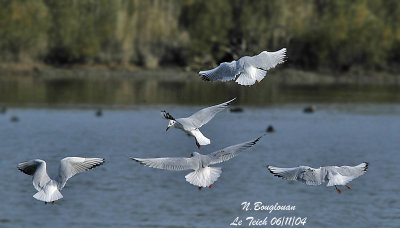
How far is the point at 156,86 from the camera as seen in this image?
67625mm

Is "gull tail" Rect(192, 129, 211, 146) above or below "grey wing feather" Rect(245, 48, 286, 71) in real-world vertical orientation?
below

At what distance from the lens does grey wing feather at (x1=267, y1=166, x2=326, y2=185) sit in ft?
47.5

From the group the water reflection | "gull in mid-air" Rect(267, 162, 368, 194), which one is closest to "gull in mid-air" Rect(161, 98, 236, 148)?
"gull in mid-air" Rect(267, 162, 368, 194)

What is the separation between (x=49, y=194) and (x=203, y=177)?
7.56 ft

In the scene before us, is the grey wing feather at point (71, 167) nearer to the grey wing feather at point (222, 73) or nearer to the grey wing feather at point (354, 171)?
the grey wing feather at point (222, 73)

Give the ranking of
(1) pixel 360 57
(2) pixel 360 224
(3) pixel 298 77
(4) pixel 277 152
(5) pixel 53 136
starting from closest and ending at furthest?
(2) pixel 360 224 → (4) pixel 277 152 → (5) pixel 53 136 → (3) pixel 298 77 → (1) pixel 360 57

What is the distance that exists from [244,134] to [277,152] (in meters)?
5.78

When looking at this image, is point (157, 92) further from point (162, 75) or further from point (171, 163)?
point (171, 163)

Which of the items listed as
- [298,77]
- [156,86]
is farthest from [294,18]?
[156,86]

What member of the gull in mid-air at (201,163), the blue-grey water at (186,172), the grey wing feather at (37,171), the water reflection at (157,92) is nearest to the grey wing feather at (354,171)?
the gull in mid-air at (201,163)

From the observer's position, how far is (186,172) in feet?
95.8

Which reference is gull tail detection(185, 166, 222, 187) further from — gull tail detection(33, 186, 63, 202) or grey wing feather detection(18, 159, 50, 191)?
grey wing feather detection(18, 159, 50, 191)

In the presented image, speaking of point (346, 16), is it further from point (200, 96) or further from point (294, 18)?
point (200, 96)

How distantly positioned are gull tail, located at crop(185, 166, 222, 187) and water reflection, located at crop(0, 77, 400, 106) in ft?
120
